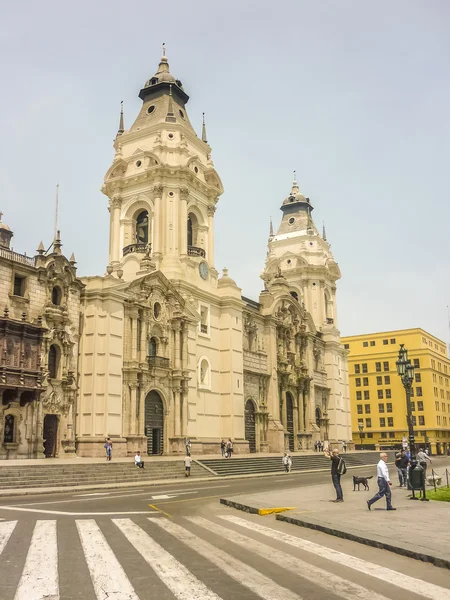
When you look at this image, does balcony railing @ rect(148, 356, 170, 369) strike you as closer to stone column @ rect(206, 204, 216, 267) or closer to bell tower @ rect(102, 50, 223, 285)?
bell tower @ rect(102, 50, 223, 285)

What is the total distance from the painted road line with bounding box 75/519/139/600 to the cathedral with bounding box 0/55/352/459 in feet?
73.0

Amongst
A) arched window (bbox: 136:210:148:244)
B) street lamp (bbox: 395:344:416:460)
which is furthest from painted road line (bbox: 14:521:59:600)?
arched window (bbox: 136:210:148:244)

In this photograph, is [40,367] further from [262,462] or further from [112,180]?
[112,180]

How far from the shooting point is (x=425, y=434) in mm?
88500

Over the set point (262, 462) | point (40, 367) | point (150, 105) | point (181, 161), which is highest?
point (150, 105)

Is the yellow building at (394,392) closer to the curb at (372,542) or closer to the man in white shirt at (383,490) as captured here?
the man in white shirt at (383,490)

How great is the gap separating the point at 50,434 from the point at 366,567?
2937cm

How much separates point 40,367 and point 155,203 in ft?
63.9

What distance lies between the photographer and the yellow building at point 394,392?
3531 inches

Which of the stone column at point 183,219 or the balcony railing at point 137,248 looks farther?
the stone column at point 183,219

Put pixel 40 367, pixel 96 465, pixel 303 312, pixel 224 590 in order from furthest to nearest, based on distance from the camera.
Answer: pixel 303 312, pixel 40 367, pixel 96 465, pixel 224 590

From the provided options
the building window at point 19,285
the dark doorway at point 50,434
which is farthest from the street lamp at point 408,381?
the building window at point 19,285

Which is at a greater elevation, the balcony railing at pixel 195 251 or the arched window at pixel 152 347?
the balcony railing at pixel 195 251

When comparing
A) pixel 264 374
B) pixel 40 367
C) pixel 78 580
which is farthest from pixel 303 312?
pixel 78 580
